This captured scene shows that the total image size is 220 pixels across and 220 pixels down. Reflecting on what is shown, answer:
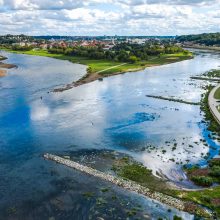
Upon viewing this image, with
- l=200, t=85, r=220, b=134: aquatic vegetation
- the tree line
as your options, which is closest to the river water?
l=200, t=85, r=220, b=134: aquatic vegetation

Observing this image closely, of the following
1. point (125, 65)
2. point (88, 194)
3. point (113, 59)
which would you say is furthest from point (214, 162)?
point (113, 59)

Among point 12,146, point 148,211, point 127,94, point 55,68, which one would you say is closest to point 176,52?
point 55,68

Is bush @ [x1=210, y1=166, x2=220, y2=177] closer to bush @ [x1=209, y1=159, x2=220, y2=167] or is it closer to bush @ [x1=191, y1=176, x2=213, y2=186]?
bush @ [x1=191, y1=176, x2=213, y2=186]

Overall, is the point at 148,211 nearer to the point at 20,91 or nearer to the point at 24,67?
the point at 20,91

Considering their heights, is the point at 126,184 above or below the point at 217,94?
above

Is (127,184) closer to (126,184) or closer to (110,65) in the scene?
(126,184)

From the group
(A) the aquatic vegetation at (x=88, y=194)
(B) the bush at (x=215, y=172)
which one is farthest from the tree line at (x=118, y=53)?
(A) the aquatic vegetation at (x=88, y=194)

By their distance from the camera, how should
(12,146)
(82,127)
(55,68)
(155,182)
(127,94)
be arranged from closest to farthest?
(155,182) → (12,146) → (82,127) → (127,94) → (55,68)
